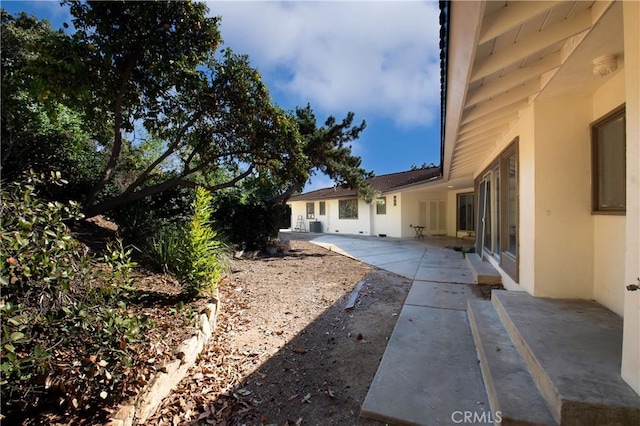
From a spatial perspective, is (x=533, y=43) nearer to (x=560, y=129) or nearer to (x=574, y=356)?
(x=560, y=129)

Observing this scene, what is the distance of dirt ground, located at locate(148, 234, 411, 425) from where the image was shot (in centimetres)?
241

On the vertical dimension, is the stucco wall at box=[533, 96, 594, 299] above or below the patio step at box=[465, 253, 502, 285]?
above

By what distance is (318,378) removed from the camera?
289 centimetres

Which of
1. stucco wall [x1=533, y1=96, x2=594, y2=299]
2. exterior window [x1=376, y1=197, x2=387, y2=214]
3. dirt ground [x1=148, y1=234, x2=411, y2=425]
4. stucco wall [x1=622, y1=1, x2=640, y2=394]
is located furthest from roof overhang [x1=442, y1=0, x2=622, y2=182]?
exterior window [x1=376, y1=197, x2=387, y2=214]

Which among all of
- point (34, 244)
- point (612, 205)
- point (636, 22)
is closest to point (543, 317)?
point (612, 205)

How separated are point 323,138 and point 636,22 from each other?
10.2 meters

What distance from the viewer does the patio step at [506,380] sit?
1848 mm

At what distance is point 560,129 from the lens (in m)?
3.59

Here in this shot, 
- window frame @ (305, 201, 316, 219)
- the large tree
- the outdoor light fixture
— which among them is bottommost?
window frame @ (305, 201, 316, 219)

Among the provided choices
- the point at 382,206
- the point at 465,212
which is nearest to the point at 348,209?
the point at 382,206

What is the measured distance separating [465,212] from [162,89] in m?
14.1

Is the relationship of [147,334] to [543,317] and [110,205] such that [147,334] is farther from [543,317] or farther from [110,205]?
[110,205]

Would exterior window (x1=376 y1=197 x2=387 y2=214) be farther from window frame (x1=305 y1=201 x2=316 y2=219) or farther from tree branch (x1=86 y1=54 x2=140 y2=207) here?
tree branch (x1=86 y1=54 x2=140 y2=207)

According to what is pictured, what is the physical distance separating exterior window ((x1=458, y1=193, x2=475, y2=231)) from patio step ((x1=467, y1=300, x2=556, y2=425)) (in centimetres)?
1260
